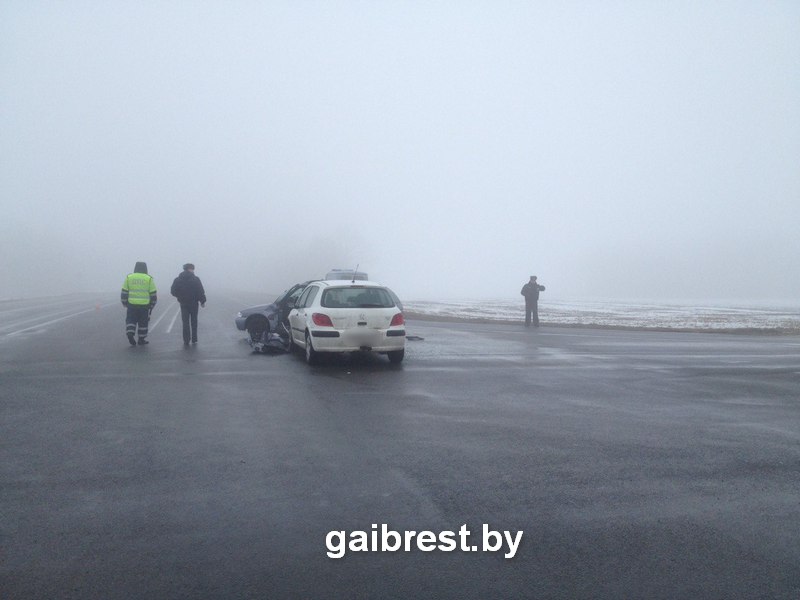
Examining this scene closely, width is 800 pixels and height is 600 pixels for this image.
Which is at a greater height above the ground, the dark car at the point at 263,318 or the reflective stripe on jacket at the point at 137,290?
the reflective stripe on jacket at the point at 137,290

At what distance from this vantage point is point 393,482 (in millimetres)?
5504

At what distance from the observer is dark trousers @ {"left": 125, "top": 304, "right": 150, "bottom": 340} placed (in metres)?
16.2

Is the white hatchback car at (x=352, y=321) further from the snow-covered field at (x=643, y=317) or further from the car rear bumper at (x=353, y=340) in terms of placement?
the snow-covered field at (x=643, y=317)

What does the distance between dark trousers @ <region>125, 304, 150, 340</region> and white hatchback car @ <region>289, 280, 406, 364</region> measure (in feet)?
17.1

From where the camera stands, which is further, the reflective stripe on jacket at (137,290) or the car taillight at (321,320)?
the reflective stripe on jacket at (137,290)

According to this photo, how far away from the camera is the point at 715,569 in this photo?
3900mm

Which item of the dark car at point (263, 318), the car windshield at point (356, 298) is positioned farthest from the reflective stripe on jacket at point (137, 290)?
the car windshield at point (356, 298)

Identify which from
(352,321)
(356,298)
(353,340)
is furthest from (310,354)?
(356,298)

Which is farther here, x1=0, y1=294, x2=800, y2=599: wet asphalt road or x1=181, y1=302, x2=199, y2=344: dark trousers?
x1=181, y1=302, x2=199, y2=344: dark trousers

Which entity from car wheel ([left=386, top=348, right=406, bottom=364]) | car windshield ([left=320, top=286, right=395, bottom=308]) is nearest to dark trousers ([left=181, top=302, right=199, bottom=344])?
car windshield ([left=320, top=286, right=395, bottom=308])

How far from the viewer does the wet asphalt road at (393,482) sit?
3807mm

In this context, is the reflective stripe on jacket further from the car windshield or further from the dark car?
the car windshield

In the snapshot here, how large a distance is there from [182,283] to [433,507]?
13.1 metres

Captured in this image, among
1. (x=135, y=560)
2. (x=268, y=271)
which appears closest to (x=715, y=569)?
(x=135, y=560)
